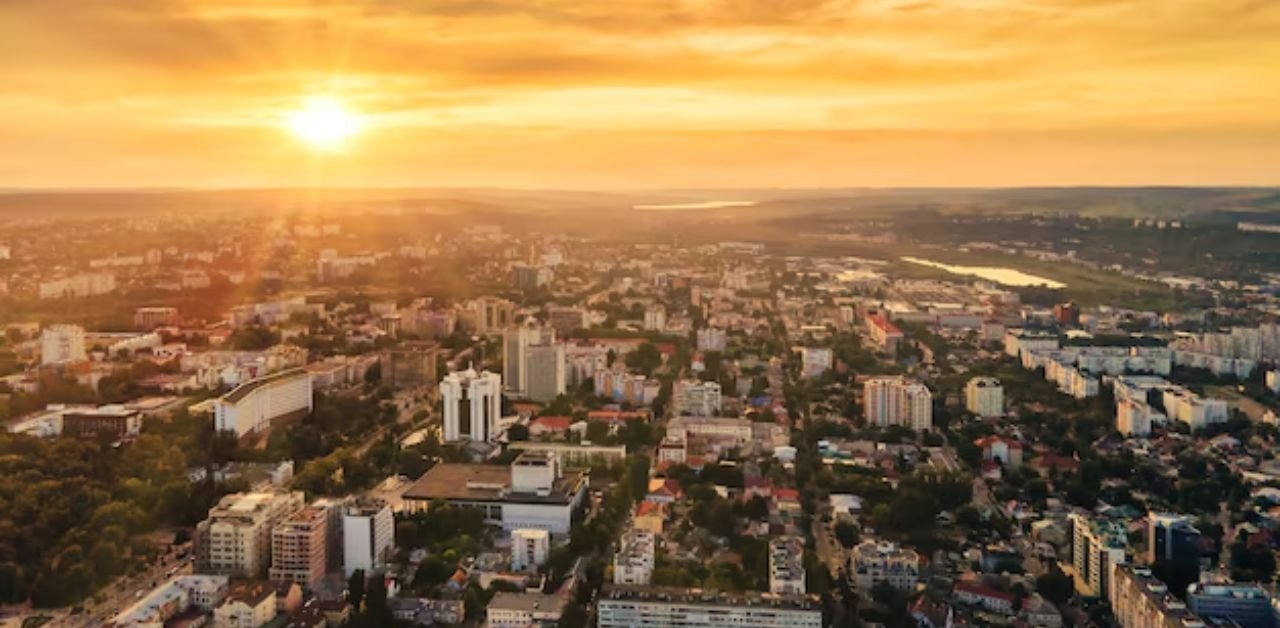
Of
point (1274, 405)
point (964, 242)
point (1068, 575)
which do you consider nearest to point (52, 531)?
point (1068, 575)

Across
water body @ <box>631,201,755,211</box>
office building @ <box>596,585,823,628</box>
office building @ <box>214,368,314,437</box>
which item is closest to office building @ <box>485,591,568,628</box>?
office building @ <box>596,585,823,628</box>

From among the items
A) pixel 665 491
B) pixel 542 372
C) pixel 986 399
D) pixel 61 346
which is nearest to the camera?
pixel 665 491

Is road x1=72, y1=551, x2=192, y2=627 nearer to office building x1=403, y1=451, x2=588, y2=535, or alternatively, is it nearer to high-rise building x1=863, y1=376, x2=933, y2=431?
office building x1=403, y1=451, x2=588, y2=535

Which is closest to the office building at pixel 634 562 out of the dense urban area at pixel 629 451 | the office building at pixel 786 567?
the dense urban area at pixel 629 451

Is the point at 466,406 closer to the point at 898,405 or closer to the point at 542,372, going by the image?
the point at 542,372

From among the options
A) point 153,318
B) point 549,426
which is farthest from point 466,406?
point 153,318

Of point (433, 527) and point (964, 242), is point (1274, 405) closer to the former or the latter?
point (433, 527)

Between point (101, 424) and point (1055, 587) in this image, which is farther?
point (101, 424)

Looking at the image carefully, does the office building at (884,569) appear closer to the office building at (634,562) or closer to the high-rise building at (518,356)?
the office building at (634,562)
